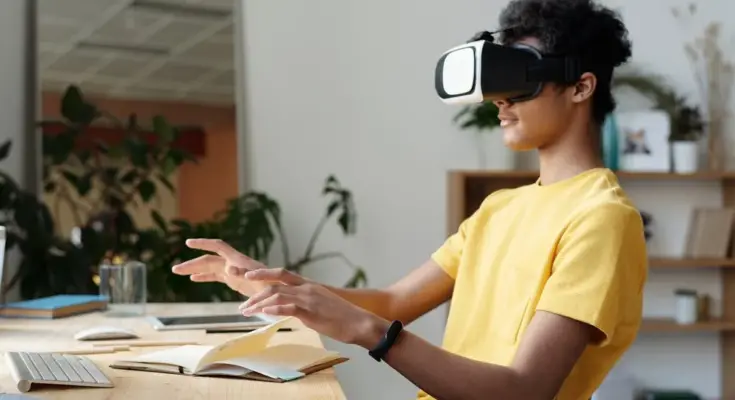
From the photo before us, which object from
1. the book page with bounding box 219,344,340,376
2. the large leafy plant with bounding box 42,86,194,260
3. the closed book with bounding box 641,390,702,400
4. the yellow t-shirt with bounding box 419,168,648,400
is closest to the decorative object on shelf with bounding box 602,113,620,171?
the closed book with bounding box 641,390,702,400

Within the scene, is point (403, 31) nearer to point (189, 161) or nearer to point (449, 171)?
point (449, 171)

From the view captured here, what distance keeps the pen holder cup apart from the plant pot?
2.34 metres

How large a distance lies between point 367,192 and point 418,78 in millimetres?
497

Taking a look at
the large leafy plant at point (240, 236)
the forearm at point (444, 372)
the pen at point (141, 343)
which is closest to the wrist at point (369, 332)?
the forearm at point (444, 372)

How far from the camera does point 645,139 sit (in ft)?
12.2

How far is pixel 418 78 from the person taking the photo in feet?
12.3

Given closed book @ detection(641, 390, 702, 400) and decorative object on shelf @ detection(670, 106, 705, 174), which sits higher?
decorative object on shelf @ detection(670, 106, 705, 174)

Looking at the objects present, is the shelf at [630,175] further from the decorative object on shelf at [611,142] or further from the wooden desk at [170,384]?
the wooden desk at [170,384]

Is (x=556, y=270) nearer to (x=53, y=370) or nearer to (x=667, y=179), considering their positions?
(x=53, y=370)

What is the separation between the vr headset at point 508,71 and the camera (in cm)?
148

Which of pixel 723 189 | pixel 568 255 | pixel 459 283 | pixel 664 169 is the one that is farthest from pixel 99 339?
pixel 723 189

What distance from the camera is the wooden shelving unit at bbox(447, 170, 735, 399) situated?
142 inches

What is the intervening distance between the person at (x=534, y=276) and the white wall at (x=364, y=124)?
1.88 metres

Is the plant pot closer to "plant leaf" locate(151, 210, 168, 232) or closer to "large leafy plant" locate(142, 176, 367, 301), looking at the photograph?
"large leafy plant" locate(142, 176, 367, 301)
